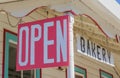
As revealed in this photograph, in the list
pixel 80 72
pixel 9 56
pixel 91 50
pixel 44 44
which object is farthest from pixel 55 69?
pixel 44 44

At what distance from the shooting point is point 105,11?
630cm

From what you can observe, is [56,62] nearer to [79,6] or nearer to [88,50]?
[79,6]

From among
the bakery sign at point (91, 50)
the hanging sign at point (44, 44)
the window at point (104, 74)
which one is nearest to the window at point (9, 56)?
the hanging sign at point (44, 44)

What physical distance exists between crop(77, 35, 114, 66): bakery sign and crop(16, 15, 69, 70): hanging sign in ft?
3.49

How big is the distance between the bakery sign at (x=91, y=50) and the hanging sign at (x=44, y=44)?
107 centimetres

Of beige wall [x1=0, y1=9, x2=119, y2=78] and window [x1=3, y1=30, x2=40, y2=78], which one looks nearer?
window [x1=3, y1=30, x2=40, y2=78]

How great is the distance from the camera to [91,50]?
6.92m

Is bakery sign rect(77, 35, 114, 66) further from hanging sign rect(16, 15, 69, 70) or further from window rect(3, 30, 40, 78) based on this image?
window rect(3, 30, 40, 78)

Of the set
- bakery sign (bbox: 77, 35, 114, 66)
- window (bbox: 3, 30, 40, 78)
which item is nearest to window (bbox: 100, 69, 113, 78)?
bakery sign (bbox: 77, 35, 114, 66)

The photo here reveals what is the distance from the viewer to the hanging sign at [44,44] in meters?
5.43

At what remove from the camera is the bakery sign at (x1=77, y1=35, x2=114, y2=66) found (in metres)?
6.68

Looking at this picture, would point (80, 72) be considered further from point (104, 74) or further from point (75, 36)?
point (75, 36)

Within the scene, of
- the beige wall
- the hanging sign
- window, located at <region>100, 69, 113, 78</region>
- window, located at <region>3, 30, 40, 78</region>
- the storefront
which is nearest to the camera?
the hanging sign

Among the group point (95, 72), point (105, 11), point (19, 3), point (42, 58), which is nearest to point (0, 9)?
point (19, 3)
